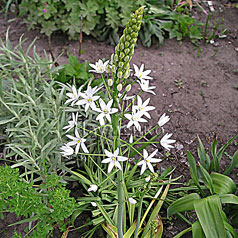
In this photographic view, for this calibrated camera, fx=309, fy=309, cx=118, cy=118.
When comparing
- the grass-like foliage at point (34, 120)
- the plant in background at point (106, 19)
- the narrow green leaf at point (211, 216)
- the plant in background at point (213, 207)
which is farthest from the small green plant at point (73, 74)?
the narrow green leaf at point (211, 216)

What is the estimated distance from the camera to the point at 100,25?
4.16 m

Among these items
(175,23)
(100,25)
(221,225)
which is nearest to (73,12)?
(100,25)

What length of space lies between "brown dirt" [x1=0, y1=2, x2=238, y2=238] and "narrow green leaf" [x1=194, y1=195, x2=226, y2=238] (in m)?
0.55

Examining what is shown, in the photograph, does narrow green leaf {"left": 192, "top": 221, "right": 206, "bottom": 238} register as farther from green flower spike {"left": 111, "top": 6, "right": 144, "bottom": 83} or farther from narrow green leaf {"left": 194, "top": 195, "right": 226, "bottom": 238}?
green flower spike {"left": 111, "top": 6, "right": 144, "bottom": 83}

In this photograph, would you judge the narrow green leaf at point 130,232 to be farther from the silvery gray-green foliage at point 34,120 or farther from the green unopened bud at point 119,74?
the green unopened bud at point 119,74

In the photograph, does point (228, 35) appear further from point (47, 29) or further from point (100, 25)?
point (47, 29)

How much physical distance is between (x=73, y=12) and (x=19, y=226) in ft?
8.70

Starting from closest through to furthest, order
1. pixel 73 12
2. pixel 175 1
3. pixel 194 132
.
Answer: pixel 194 132
pixel 73 12
pixel 175 1

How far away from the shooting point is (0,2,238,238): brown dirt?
315cm

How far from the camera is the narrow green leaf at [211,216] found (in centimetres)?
191

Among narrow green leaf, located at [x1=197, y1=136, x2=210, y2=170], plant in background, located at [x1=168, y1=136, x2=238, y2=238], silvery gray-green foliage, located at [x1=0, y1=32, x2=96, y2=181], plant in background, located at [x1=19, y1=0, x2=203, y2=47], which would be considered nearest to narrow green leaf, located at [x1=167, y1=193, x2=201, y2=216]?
plant in background, located at [x1=168, y1=136, x2=238, y2=238]

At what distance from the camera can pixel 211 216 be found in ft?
6.40

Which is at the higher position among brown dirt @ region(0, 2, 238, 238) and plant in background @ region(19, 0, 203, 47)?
plant in background @ region(19, 0, 203, 47)

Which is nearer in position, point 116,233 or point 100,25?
point 116,233
